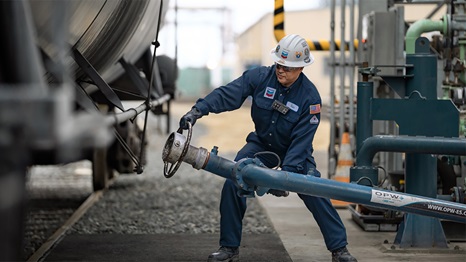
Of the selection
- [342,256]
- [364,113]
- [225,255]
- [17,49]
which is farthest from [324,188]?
[17,49]

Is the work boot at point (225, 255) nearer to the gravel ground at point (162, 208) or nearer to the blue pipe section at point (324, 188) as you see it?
the blue pipe section at point (324, 188)

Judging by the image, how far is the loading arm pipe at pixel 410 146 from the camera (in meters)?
5.53

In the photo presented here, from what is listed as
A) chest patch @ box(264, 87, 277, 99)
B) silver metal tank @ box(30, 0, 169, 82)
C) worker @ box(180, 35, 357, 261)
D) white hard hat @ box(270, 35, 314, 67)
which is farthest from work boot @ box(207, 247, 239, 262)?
silver metal tank @ box(30, 0, 169, 82)

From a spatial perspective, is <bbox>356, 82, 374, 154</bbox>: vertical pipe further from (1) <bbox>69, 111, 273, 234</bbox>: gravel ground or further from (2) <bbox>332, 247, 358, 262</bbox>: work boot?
(1) <bbox>69, 111, 273, 234</bbox>: gravel ground

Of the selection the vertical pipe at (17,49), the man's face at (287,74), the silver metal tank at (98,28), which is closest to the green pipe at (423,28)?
the man's face at (287,74)

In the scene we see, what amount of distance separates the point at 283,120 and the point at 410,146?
825 mm

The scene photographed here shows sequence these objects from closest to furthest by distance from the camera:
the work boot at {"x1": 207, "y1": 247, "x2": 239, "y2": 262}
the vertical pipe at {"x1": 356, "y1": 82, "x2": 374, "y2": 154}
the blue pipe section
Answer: the blue pipe section
the work boot at {"x1": 207, "y1": 247, "x2": 239, "y2": 262}
the vertical pipe at {"x1": 356, "y1": 82, "x2": 374, "y2": 154}

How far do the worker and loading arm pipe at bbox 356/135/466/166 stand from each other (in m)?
0.36

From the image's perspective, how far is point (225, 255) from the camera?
5.82 m

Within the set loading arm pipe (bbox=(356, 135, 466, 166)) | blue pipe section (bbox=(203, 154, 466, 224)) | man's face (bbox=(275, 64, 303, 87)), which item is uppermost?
man's face (bbox=(275, 64, 303, 87))

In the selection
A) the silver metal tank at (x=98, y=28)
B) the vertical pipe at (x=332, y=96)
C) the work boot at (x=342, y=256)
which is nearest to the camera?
the silver metal tank at (x=98, y=28)

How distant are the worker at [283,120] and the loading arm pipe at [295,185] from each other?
434 millimetres

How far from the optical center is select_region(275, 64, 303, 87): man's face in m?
5.76

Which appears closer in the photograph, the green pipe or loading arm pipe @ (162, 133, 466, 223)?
loading arm pipe @ (162, 133, 466, 223)
